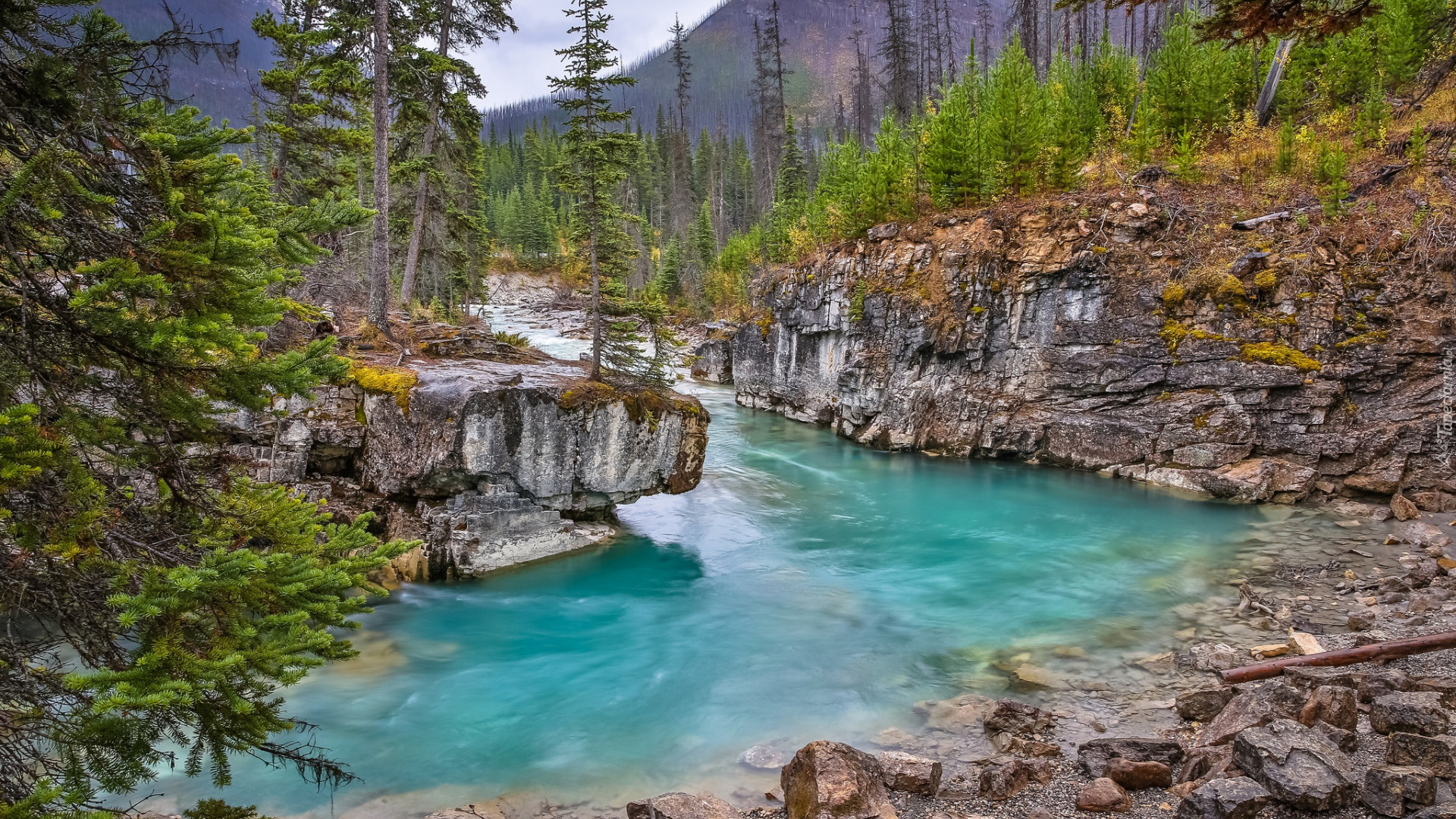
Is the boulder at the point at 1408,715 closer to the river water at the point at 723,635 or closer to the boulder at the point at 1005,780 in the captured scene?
the boulder at the point at 1005,780

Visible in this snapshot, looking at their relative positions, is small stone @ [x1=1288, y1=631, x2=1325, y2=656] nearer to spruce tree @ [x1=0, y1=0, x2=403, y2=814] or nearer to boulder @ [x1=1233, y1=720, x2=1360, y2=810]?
boulder @ [x1=1233, y1=720, x2=1360, y2=810]

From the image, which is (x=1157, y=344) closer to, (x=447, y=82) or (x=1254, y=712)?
(x=1254, y=712)

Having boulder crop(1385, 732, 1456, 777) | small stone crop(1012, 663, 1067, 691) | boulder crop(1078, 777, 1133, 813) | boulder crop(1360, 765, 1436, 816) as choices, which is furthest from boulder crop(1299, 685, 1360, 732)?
small stone crop(1012, 663, 1067, 691)

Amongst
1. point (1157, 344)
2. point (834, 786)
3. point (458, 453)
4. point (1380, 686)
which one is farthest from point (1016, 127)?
point (834, 786)

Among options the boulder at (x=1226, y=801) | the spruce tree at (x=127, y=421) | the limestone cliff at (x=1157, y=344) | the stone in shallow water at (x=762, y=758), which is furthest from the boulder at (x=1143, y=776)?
the limestone cliff at (x=1157, y=344)

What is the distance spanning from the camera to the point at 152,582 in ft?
10.6

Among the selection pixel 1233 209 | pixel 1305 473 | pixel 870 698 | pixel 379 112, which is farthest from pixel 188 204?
pixel 1233 209

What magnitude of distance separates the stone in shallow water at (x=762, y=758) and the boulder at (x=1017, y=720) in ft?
7.96

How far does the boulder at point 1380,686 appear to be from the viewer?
21.0 feet

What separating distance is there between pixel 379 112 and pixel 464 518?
8888 mm

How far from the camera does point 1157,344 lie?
62.0 ft

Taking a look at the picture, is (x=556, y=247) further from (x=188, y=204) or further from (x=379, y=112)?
(x=188, y=204)

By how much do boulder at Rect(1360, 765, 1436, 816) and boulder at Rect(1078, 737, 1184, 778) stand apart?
170 cm

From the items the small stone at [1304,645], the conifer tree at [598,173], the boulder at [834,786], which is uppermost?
the conifer tree at [598,173]
